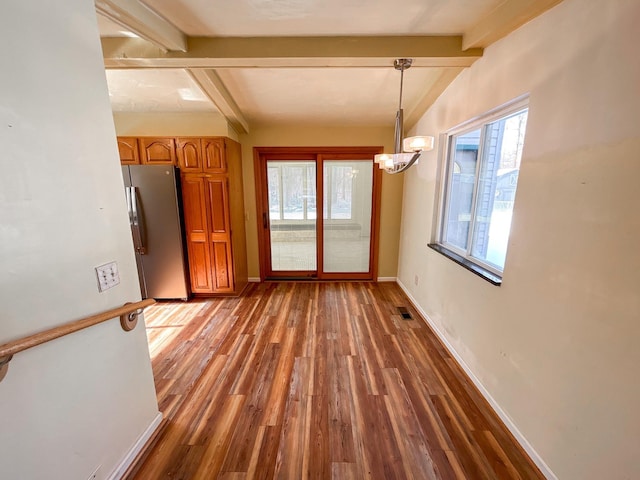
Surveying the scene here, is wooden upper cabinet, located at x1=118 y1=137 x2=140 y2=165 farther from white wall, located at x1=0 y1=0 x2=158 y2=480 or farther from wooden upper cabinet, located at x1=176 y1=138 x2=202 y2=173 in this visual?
white wall, located at x1=0 y1=0 x2=158 y2=480

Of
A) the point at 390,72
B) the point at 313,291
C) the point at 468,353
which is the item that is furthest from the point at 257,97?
the point at 468,353

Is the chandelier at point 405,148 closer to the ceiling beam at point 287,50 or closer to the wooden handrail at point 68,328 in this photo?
the ceiling beam at point 287,50

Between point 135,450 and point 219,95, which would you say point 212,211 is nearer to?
point 219,95

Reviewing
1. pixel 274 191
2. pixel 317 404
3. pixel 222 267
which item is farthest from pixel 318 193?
pixel 317 404

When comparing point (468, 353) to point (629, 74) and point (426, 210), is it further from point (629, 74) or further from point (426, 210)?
point (629, 74)

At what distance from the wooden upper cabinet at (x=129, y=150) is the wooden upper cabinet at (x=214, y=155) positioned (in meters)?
0.78

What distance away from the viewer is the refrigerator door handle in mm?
2957

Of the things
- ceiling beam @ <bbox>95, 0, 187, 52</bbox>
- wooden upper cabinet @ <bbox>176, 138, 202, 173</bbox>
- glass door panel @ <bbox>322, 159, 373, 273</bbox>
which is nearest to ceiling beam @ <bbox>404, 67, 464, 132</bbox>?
glass door panel @ <bbox>322, 159, 373, 273</bbox>

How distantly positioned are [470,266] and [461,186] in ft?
2.86

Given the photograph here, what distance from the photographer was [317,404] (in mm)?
1752

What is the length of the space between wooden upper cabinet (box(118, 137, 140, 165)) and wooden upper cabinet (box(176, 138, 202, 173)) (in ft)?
1.59

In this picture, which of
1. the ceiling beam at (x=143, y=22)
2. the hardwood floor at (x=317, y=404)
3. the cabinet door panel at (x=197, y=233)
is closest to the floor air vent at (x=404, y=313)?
the hardwood floor at (x=317, y=404)

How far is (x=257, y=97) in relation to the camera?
273 centimetres

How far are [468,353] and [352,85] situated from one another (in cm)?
265
